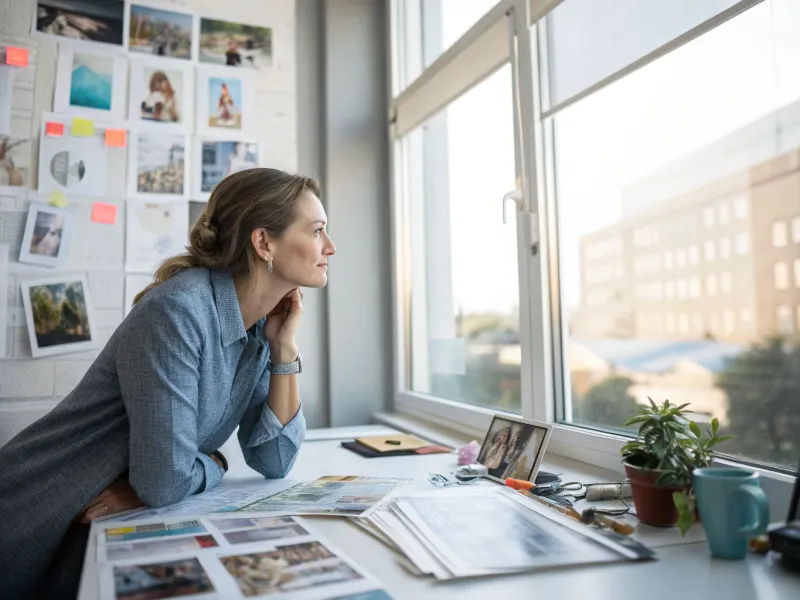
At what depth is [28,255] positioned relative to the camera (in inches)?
81.2

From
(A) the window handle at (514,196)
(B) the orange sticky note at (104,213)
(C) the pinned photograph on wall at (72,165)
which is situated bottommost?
(A) the window handle at (514,196)

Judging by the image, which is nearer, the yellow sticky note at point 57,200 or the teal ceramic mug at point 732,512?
the teal ceramic mug at point 732,512

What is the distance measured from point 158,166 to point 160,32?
1.59 ft

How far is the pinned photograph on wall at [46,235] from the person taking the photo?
206 cm

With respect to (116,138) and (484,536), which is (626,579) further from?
(116,138)

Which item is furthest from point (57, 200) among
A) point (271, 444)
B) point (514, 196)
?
point (514, 196)

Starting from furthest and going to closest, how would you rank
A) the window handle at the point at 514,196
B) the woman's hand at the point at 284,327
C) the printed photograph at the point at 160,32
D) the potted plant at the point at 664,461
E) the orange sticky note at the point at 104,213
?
the printed photograph at the point at 160,32, the orange sticky note at the point at 104,213, the window handle at the point at 514,196, the woman's hand at the point at 284,327, the potted plant at the point at 664,461

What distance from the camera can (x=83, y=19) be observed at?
7.22 feet

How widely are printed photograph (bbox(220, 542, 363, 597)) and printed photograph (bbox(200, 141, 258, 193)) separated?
5.62 feet

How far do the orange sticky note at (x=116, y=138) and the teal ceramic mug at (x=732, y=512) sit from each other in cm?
206

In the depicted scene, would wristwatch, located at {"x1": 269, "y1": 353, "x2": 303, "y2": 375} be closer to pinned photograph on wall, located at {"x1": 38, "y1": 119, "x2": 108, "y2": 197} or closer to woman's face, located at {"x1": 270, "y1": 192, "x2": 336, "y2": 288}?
woman's face, located at {"x1": 270, "y1": 192, "x2": 336, "y2": 288}

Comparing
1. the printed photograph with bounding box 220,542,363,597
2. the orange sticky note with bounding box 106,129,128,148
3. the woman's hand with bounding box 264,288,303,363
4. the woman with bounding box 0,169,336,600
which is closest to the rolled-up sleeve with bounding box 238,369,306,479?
the woman with bounding box 0,169,336,600

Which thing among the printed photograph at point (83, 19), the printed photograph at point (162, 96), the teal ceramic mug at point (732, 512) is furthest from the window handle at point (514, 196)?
the printed photograph at point (83, 19)

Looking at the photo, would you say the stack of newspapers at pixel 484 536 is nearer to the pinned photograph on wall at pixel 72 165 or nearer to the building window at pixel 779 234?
the building window at pixel 779 234
